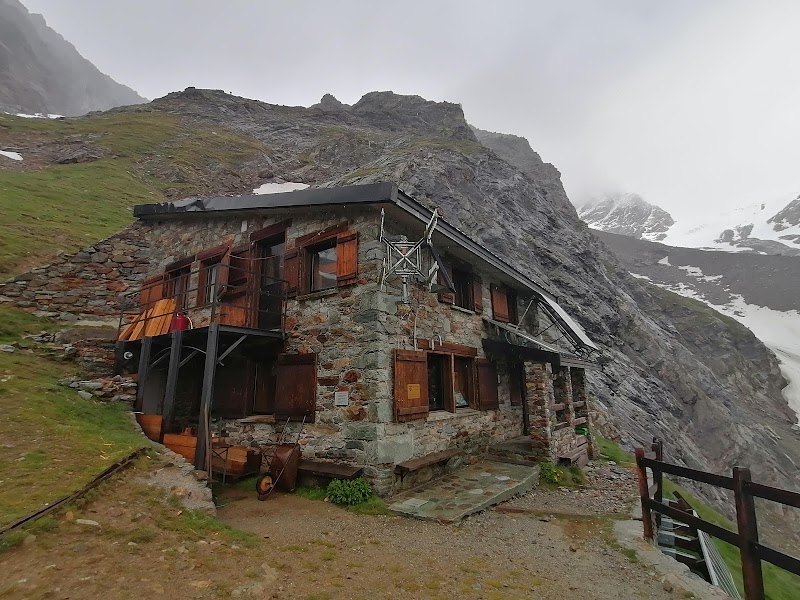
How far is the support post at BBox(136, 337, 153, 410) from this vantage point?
9.95m

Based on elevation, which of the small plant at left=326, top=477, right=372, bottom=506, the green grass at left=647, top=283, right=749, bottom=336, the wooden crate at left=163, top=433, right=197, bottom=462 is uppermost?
the green grass at left=647, top=283, right=749, bottom=336

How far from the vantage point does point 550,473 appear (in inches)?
403

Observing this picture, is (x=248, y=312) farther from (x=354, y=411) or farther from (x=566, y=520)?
(x=566, y=520)

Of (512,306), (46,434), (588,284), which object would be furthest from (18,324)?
(588,284)

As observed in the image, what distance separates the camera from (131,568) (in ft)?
13.3

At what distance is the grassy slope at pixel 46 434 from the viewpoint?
16.6ft

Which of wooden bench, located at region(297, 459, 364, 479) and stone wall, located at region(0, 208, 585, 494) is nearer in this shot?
wooden bench, located at region(297, 459, 364, 479)

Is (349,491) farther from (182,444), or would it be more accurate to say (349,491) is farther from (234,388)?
(234,388)

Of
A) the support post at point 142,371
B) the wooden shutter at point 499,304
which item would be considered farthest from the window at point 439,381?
the support post at point 142,371

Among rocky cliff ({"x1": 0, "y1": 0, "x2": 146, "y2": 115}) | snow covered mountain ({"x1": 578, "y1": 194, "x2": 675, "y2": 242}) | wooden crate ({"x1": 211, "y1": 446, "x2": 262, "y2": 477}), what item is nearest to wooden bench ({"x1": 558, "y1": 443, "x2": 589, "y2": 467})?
wooden crate ({"x1": 211, "y1": 446, "x2": 262, "y2": 477})

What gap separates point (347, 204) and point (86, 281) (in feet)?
32.9

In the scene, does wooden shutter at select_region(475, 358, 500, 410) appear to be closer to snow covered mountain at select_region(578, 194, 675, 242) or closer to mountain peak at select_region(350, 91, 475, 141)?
mountain peak at select_region(350, 91, 475, 141)

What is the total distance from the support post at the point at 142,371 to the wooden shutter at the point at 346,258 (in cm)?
527

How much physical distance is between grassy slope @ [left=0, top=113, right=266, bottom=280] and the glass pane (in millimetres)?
9731
